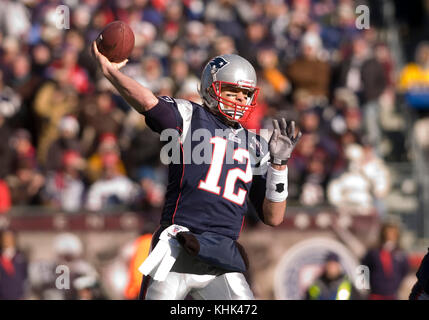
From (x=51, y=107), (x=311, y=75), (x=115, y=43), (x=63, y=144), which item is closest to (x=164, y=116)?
(x=115, y=43)

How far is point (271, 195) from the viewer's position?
18.3 ft

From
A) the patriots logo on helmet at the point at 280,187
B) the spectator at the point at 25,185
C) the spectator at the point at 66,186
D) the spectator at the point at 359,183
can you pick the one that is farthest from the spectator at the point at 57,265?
the patriots logo on helmet at the point at 280,187

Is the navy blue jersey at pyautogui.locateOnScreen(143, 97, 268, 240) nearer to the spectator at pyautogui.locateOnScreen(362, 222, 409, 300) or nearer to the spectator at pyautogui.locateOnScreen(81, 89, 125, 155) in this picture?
the spectator at pyautogui.locateOnScreen(362, 222, 409, 300)

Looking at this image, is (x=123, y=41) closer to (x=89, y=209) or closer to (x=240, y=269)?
(x=240, y=269)

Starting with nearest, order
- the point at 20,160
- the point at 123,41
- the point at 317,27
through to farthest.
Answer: the point at 123,41 → the point at 20,160 → the point at 317,27

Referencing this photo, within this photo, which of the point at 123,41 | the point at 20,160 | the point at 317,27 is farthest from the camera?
the point at 317,27

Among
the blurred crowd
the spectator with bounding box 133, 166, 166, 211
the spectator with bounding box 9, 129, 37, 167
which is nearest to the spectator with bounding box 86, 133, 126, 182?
the blurred crowd

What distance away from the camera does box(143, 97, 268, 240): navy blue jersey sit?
5371 mm

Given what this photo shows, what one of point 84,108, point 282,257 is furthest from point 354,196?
point 84,108

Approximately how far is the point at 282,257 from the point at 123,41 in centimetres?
630

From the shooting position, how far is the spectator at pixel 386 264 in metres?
10.1

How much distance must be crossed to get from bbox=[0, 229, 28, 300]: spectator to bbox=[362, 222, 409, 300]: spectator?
13.6 feet

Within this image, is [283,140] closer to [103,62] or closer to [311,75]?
[103,62]

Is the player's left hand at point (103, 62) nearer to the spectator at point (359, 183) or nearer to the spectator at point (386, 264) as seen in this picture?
the spectator at point (386, 264)
